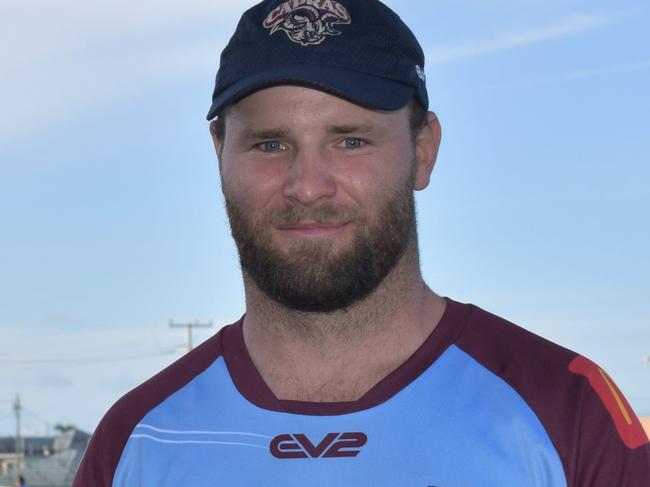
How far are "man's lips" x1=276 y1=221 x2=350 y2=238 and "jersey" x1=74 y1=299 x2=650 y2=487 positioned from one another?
0.50 m

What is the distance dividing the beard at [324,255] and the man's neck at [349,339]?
5 cm

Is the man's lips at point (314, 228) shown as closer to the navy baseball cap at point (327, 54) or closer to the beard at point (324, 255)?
the beard at point (324, 255)

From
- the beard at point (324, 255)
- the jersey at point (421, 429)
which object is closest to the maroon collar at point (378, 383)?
the jersey at point (421, 429)

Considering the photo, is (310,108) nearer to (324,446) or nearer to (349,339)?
(349,339)

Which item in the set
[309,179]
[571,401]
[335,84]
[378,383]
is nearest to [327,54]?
[335,84]

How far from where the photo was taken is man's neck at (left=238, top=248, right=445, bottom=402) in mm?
4059

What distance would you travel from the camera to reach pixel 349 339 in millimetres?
4102

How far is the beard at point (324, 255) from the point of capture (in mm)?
3895

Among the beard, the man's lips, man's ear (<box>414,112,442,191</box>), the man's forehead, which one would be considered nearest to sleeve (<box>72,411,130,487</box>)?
the beard

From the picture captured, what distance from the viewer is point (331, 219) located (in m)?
3.86

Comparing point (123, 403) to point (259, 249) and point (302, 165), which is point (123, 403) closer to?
point (259, 249)

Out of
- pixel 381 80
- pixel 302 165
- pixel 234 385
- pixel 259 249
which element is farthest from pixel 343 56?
pixel 234 385

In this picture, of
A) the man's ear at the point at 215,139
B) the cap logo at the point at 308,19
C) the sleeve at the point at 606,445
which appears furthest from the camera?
the man's ear at the point at 215,139

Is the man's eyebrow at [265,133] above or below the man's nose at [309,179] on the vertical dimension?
above
